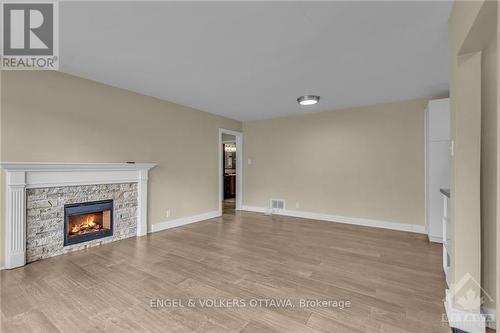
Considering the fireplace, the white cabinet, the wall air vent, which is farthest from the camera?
the wall air vent

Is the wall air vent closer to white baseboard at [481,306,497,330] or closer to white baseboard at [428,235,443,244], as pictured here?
white baseboard at [428,235,443,244]

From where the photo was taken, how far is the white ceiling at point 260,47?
6.02 feet

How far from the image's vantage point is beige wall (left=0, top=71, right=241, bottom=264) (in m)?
2.77

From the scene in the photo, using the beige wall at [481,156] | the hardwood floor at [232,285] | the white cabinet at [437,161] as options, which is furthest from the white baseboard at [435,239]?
the beige wall at [481,156]

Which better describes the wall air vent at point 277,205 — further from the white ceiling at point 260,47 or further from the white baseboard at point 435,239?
the white baseboard at point 435,239

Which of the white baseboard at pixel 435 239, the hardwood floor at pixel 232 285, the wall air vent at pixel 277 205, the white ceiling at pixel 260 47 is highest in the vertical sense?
the white ceiling at pixel 260 47

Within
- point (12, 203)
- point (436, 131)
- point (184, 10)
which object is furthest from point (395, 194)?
point (12, 203)

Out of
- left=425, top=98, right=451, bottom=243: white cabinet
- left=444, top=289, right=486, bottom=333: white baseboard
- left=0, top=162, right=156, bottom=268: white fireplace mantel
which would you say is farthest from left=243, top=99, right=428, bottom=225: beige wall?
left=0, top=162, right=156, bottom=268: white fireplace mantel

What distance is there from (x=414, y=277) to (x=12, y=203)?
14.8ft

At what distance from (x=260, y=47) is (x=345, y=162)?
131 inches

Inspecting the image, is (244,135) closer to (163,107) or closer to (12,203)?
(163,107)

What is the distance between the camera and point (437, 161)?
354 cm

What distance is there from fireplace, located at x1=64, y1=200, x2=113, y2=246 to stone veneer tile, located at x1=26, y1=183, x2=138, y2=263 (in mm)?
54

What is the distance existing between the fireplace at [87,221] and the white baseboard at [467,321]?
4115 mm
